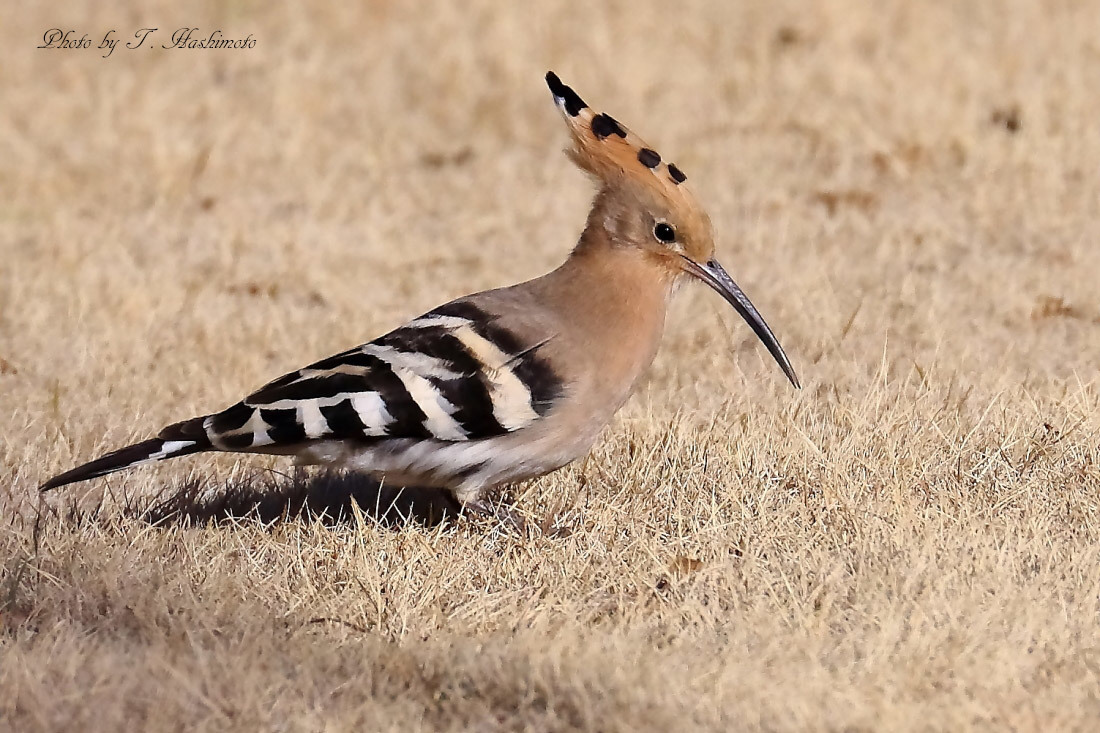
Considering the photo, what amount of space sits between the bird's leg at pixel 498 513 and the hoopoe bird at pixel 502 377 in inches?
0.4

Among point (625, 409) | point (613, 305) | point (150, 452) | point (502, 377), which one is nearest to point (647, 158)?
point (613, 305)

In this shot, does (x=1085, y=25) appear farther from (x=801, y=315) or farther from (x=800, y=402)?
(x=800, y=402)

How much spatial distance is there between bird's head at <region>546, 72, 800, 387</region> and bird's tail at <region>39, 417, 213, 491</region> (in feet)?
3.21

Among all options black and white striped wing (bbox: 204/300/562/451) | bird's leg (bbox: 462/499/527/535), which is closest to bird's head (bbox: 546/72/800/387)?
black and white striped wing (bbox: 204/300/562/451)

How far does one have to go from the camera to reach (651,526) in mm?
3551

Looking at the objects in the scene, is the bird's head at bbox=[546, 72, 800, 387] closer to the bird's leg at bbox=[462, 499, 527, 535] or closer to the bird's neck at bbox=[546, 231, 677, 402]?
the bird's neck at bbox=[546, 231, 677, 402]

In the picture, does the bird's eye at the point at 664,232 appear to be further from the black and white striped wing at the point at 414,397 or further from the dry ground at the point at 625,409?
the dry ground at the point at 625,409

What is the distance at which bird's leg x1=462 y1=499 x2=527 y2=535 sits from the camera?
356 cm

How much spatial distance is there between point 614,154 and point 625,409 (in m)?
0.99

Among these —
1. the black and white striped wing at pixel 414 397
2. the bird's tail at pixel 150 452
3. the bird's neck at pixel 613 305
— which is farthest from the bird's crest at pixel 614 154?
the bird's tail at pixel 150 452

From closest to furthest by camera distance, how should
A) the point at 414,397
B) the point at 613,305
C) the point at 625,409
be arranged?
the point at 414,397
the point at 613,305
the point at 625,409

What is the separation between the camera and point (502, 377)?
135 inches

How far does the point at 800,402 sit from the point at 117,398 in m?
1.86

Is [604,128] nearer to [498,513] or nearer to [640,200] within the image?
[640,200]
